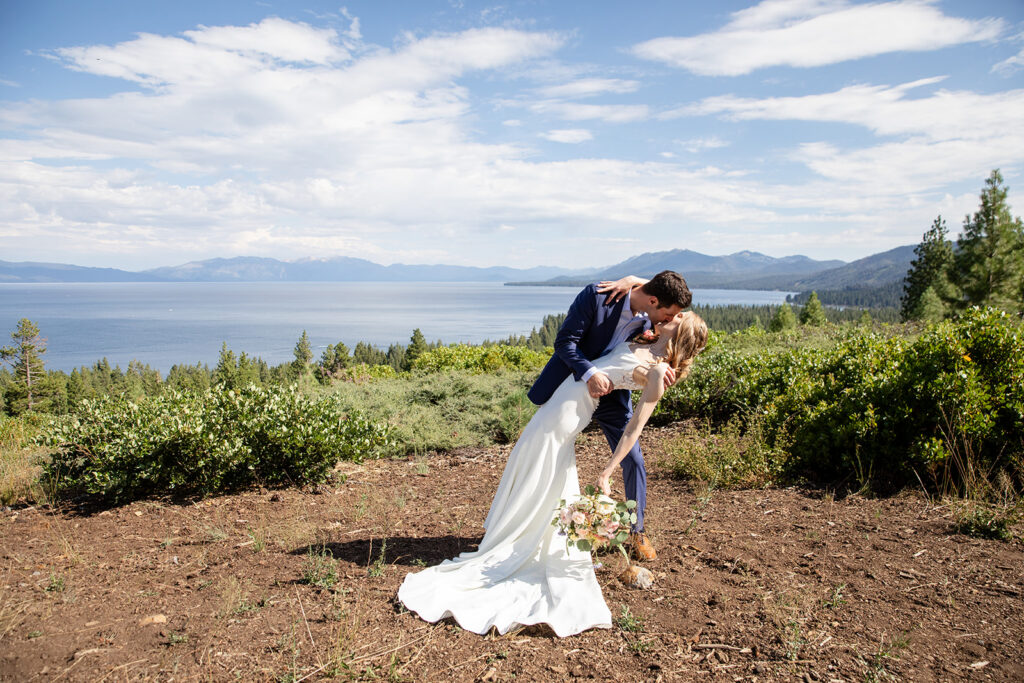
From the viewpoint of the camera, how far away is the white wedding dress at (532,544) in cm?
337

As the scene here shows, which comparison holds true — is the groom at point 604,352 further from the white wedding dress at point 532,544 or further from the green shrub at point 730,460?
the green shrub at point 730,460

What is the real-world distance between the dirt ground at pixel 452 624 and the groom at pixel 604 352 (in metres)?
0.56

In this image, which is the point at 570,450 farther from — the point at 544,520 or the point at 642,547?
the point at 642,547

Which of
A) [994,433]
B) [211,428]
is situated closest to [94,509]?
[211,428]

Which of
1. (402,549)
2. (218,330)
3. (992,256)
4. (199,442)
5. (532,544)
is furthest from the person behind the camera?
(218,330)

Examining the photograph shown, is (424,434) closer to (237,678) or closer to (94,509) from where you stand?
(94,509)

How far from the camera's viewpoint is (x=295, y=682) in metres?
2.65

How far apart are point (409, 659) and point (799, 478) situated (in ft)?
13.4

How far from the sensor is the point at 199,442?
203 inches

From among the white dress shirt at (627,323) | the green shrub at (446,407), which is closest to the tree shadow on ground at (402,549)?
the white dress shirt at (627,323)

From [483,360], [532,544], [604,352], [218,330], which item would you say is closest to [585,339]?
[604,352]

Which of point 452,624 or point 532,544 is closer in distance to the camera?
point 452,624

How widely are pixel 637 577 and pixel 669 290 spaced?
1793mm

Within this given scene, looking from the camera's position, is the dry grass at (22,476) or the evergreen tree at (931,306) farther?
the evergreen tree at (931,306)
